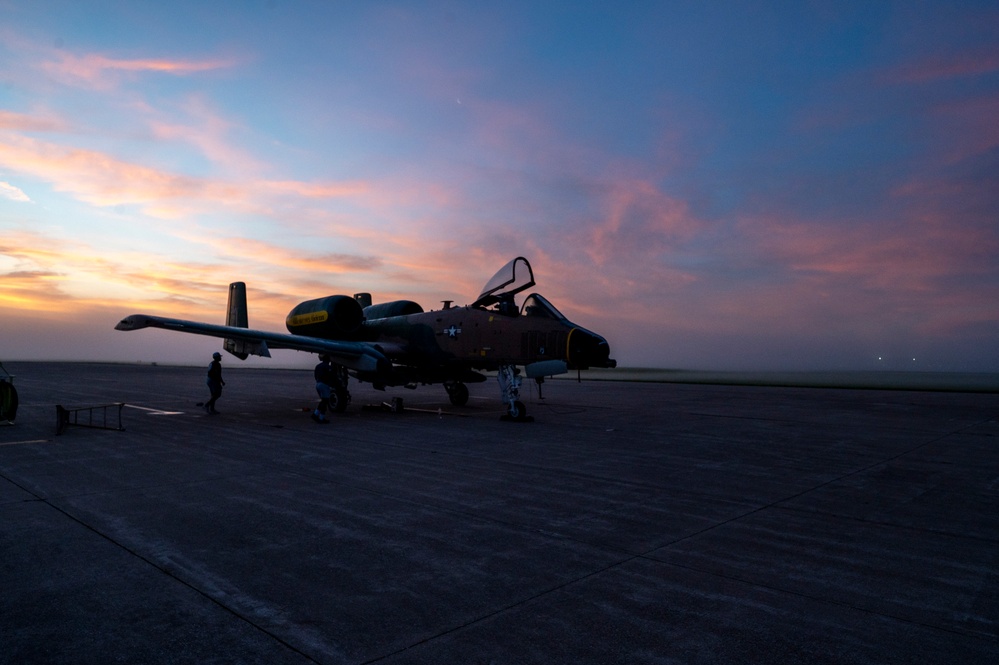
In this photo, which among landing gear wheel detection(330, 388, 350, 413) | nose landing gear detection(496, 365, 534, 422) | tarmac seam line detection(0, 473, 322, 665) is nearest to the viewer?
tarmac seam line detection(0, 473, 322, 665)

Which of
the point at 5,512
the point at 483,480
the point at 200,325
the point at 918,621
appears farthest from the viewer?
the point at 200,325

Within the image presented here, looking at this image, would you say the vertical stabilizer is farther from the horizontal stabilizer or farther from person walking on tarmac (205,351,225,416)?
the horizontal stabilizer

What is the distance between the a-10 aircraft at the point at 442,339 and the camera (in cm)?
1370

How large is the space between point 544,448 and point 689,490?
11.5ft

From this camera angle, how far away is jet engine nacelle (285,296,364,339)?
19.0m

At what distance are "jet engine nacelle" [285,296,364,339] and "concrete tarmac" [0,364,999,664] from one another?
9223 millimetres

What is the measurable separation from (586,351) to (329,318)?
9490mm

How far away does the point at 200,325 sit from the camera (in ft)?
48.3

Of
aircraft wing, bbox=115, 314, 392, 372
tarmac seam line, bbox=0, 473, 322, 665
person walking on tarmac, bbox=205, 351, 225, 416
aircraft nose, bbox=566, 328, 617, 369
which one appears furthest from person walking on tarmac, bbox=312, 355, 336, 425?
tarmac seam line, bbox=0, 473, 322, 665

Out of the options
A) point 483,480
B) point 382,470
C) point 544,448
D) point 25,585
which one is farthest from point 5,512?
point 544,448

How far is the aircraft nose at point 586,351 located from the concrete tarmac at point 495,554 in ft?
11.2

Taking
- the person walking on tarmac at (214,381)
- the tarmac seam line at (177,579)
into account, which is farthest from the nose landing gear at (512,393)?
the tarmac seam line at (177,579)

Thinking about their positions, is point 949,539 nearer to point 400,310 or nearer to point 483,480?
point 483,480

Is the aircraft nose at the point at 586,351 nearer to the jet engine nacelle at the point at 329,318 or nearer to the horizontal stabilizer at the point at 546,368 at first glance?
the horizontal stabilizer at the point at 546,368
